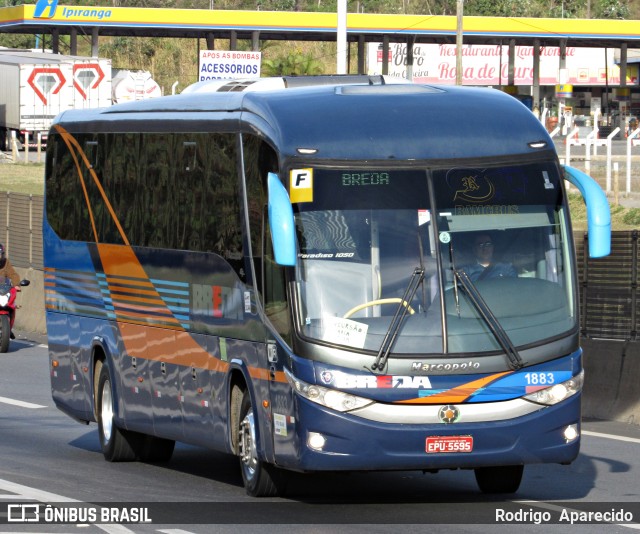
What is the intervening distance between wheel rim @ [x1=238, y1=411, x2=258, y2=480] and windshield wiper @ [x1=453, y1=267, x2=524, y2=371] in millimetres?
1933

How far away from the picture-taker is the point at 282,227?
10.4 m

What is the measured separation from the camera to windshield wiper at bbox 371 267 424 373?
10383mm

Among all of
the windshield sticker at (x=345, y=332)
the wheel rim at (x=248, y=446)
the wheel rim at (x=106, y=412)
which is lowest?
the wheel rim at (x=106, y=412)

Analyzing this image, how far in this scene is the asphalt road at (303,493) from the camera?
10.3 metres

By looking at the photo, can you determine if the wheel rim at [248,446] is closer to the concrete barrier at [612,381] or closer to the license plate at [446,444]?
the license plate at [446,444]

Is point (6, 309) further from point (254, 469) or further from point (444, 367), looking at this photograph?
point (444, 367)

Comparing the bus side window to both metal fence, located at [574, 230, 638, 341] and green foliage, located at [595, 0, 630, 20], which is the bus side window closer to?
metal fence, located at [574, 230, 638, 341]

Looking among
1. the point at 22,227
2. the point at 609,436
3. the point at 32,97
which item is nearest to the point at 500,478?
the point at 609,436

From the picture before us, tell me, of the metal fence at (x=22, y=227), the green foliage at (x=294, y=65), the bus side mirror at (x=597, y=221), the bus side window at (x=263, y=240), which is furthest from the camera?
the green foliage at (x=294, y=65)

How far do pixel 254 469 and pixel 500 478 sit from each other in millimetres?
1855

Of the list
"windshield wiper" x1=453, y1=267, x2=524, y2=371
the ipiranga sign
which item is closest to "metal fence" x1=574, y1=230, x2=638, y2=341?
"windshield wiper" x1=453, y1=267, x2=524, y2=371

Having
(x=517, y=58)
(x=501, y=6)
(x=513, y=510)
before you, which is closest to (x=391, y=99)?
(x=513, y=510)

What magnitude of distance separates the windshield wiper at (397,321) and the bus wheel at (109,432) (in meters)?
4.90

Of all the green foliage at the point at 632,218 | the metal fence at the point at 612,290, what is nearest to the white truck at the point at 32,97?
the green foliage at the point at 632,218
